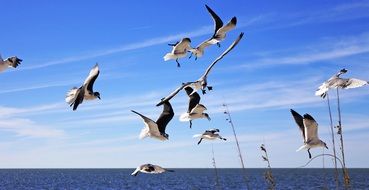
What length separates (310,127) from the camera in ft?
31.8

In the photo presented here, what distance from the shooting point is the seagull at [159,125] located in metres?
11.2

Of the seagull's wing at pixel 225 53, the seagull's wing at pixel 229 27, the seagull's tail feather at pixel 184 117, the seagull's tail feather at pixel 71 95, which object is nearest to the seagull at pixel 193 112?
the seagull's tail feather at pixel 184 117

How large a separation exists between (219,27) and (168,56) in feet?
6.04

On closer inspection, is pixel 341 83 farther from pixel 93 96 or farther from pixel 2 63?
pixel 2 63

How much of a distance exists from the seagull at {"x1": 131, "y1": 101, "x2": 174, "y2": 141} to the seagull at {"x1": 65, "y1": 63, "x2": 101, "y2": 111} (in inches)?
46.0

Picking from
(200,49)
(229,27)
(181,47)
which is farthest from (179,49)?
(229,27)

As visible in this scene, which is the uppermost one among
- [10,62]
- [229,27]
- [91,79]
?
[229,27]

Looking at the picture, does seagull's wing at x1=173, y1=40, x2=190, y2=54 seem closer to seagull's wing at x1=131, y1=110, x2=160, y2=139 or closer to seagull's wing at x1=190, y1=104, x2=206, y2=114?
seagull's wing at x1=190, y1=104, x2=206, y2=114

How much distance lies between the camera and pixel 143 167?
10.1m

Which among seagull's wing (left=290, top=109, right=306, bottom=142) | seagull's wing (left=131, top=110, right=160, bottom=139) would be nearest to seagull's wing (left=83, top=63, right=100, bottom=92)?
seagull's wing (left=131, top=110, right=160, bottom=139)

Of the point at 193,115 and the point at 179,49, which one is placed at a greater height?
the point at 179,49

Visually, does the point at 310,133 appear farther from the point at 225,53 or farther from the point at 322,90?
the point at 225,53

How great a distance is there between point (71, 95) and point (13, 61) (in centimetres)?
357

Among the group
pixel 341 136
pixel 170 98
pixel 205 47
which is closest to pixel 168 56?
pixel 205 47
